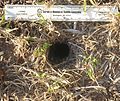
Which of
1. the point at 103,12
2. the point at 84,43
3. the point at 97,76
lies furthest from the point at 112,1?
the point at 97,76

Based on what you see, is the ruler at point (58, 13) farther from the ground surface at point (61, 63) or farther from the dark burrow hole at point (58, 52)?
the dark burrow hole at point (58, 52)

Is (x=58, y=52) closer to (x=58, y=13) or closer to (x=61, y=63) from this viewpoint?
(x=61, y=63)

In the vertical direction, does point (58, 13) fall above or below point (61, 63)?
above

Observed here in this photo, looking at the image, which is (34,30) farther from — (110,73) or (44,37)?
(110,73)

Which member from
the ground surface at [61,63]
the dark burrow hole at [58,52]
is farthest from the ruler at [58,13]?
the dark burrow hole at [58,52]

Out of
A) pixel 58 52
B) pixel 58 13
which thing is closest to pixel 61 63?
pixel 58 52
